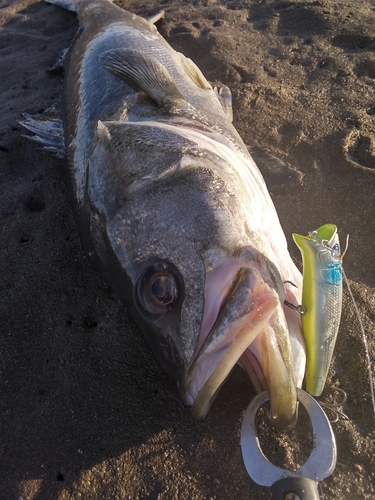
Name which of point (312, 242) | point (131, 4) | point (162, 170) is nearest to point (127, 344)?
point (162, 170)

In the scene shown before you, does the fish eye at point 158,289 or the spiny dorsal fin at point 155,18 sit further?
the spiny dorsal fin at point 155,18

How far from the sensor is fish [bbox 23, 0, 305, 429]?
173 cm

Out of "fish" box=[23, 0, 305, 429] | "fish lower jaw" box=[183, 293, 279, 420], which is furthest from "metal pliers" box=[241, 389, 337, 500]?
"fish lower jaw" box=[183, 293, 279, 420]

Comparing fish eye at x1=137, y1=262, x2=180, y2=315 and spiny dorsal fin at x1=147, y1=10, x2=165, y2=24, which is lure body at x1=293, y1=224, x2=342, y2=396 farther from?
spiny dorsal fin at x1=147, y1=10, x2=165, y2=24

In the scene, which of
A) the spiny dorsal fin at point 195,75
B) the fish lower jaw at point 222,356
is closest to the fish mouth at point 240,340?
the fish lower jaw at point 222,356

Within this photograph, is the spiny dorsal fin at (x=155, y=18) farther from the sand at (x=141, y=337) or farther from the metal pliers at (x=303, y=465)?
the metal pliers at (x=303, y=465)

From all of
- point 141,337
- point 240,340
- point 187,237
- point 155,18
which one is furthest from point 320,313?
point 155,18

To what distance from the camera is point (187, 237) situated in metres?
2.04

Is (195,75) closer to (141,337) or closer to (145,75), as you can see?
(145,75)

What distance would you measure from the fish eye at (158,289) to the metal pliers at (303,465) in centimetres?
64

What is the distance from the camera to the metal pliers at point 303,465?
1.71 metres

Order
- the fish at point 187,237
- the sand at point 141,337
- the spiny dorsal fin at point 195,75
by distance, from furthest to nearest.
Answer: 1. the spiny dorsal fin at point 195,75
2. the sand at point 141,337
3. the fish at point 187,237

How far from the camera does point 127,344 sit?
2.57 m

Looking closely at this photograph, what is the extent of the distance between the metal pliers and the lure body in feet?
0.70
